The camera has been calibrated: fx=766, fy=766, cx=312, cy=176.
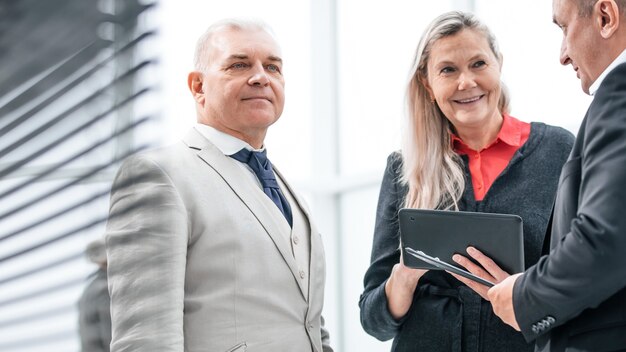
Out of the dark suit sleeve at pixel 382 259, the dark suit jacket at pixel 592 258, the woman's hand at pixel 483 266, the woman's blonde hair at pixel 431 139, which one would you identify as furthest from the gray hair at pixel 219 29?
the dark suit jacket at pixel 592 258

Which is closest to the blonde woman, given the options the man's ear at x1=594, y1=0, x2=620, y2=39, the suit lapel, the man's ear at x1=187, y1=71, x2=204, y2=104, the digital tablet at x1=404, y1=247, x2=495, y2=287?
the digital tablet at x1=404, y1=247, x2=495, y2=287

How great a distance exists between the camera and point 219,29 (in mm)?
2113

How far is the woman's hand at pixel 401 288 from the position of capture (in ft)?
6.54

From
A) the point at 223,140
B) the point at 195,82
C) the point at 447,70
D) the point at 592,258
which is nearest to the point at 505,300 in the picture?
the point at 592,258

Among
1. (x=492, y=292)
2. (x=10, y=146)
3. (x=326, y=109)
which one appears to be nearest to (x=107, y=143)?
(x=10, y=146)

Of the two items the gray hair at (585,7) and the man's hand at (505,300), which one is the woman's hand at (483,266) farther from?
the gray hair at (585,7)

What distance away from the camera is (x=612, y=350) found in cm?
124

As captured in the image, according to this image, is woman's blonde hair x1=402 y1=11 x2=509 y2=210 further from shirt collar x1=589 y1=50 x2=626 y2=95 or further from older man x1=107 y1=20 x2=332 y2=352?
shirt collar x1=589 y1=50 x2=626 y2=95

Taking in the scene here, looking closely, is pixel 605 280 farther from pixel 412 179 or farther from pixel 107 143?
pixel 107 143

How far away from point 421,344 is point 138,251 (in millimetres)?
1954

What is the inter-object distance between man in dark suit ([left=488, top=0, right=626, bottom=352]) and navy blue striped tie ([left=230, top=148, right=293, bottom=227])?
0.65 metres

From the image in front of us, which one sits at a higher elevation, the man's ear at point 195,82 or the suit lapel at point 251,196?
the man's ear at point 195,82

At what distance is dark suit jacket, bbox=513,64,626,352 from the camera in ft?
4.07

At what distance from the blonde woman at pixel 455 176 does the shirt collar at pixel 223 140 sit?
521 millimetres
